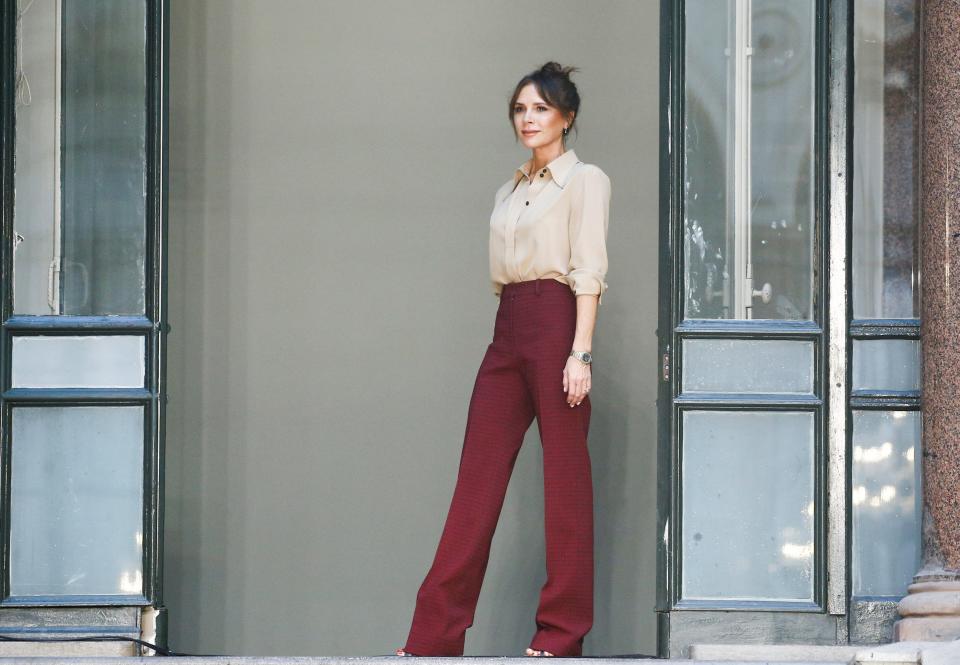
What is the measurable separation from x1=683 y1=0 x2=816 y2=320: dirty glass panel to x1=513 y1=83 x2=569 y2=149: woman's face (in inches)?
28.5

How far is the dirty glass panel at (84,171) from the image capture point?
261 inches

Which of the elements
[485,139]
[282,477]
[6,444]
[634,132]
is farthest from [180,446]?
[634,132]

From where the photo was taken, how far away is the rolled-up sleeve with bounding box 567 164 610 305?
587cm

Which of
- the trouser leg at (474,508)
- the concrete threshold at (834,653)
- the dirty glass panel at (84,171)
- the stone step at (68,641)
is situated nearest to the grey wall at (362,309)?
the dirty glass panel at (84,171)

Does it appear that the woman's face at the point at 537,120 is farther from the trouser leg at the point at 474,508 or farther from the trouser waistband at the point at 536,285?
the trouser leg at the point at 474,508

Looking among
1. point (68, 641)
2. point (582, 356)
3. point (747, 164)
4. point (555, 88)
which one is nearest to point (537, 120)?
point (555, 88)

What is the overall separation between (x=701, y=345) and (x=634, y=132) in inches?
56.0

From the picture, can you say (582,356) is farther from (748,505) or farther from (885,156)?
(885,156)

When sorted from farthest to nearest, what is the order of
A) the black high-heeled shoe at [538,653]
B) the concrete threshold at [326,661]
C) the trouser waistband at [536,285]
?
the trouser waistband at [536,285] → the black high-heeled shoe at [538,653] → the concrete threshold at [326,661]

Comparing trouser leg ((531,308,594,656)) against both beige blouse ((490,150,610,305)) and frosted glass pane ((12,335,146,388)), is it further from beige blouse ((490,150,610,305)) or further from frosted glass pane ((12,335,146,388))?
frosted glass pane ((12,335,146,388))

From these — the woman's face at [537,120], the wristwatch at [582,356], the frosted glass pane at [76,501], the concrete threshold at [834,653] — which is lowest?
the concrete threshold at [834,653]

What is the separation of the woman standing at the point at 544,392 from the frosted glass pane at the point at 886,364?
→ 1.17 metres

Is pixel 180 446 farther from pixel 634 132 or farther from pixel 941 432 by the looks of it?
pixel 941 432

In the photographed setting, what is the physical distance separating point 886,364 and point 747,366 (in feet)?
1.64
